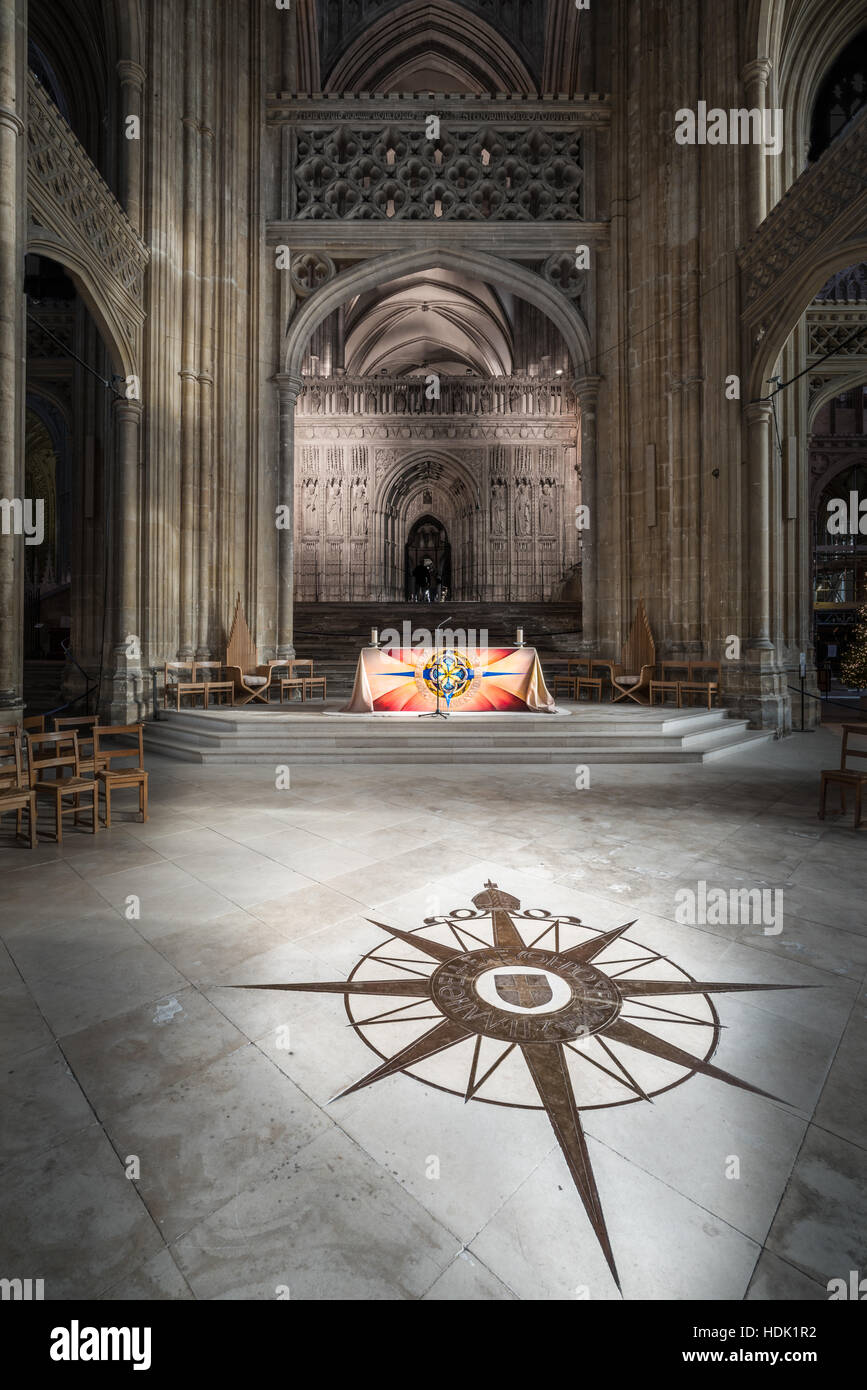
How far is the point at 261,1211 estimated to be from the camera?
1.47m

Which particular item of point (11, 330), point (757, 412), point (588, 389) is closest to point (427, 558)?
point (588, 389)

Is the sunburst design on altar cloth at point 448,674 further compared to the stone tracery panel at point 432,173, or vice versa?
the stone tracery panel at point 432,173

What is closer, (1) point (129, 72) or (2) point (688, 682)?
(1) point (129, 72)

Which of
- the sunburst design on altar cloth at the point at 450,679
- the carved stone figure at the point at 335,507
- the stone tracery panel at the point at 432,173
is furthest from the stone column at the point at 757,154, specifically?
the carved stone figure at the point at 335,507

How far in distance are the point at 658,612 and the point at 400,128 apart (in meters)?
10.6

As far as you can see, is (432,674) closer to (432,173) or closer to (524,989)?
(524,989)

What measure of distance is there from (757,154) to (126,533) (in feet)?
35.1

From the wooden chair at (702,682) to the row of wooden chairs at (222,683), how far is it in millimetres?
5823

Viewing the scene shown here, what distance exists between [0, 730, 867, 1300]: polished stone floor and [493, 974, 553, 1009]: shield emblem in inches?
11.5

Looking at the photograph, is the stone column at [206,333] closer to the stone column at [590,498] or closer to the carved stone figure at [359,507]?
the stone column at [590,498]

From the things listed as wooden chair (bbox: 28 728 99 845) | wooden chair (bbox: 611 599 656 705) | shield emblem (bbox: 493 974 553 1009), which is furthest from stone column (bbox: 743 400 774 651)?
wooden chair (bbox: 28 728 99 845)

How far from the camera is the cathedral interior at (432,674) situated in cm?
158

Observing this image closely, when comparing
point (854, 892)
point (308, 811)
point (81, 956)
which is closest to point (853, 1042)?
point (854, 892)

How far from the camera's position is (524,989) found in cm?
239
